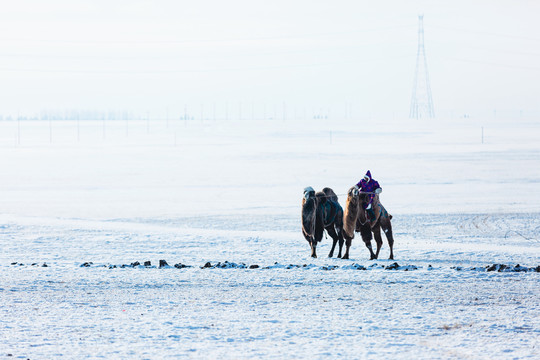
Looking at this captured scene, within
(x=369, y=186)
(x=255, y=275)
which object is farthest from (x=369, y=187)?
(x=255, y=275)

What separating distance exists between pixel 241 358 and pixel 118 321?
209 centimetres

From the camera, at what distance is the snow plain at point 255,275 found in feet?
25.0

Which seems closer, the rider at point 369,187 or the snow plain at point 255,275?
the snow plain at point 255,275

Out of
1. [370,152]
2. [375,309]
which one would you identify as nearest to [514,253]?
[375,309]

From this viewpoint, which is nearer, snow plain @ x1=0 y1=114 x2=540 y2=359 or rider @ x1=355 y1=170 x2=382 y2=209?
snow plain @ x1=0 y1=114 x2=540 y2=359

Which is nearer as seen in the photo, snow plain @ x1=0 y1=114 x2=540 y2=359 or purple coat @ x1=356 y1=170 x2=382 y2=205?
snow plain @ x1=0 y1=114 x2=540 y2=359

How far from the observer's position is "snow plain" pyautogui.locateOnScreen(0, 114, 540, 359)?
301 inches

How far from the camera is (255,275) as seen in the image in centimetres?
1152

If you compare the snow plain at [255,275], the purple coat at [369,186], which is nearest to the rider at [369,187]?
the purple coat at [369,186]

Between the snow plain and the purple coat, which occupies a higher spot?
the purple coat

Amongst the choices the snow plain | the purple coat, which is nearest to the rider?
the purple coat

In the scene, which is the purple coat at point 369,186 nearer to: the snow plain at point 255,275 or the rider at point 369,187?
the rider at point 369,187

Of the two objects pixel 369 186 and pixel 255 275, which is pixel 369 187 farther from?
pixel 255 275

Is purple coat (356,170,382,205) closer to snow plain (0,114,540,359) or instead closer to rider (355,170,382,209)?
rider (355,170,382,209)
